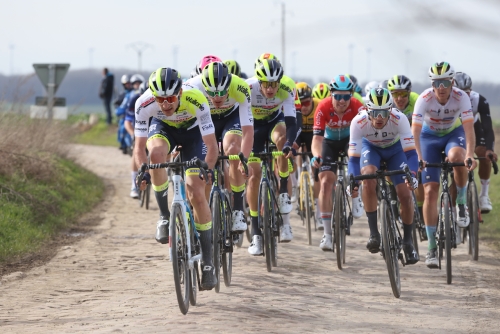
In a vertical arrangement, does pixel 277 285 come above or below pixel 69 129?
below

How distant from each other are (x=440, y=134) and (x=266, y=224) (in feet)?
7.68

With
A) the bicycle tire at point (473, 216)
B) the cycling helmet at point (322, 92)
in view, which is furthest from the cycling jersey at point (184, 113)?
the cycling helmet at point (322, 92)

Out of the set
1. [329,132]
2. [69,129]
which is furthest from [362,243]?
[69,129]

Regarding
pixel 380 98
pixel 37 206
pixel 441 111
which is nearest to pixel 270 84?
pixel 380 98

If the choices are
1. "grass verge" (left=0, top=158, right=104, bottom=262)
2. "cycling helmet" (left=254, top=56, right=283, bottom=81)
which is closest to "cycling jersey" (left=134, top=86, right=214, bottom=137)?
"cycling helmet" (left=254, top=56, right=283, bottom=81)

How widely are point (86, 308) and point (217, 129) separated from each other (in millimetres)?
2679

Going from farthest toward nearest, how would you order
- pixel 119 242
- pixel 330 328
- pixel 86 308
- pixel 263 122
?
pixel 119 242
pixel 263 122
pixel 86 308
pixel 330 328

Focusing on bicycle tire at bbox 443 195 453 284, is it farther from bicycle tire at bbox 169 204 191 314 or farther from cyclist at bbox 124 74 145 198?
cyclist at bbox 124 74 145 198

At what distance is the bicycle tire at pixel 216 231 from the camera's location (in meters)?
8.16

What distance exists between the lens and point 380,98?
8539 millimetres

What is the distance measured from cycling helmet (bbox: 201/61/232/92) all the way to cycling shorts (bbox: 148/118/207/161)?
0.57 metres

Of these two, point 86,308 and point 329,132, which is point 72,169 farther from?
point 86,308

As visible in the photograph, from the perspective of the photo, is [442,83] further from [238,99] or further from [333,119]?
[238,99]

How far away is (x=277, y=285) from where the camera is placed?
862 centimetres
